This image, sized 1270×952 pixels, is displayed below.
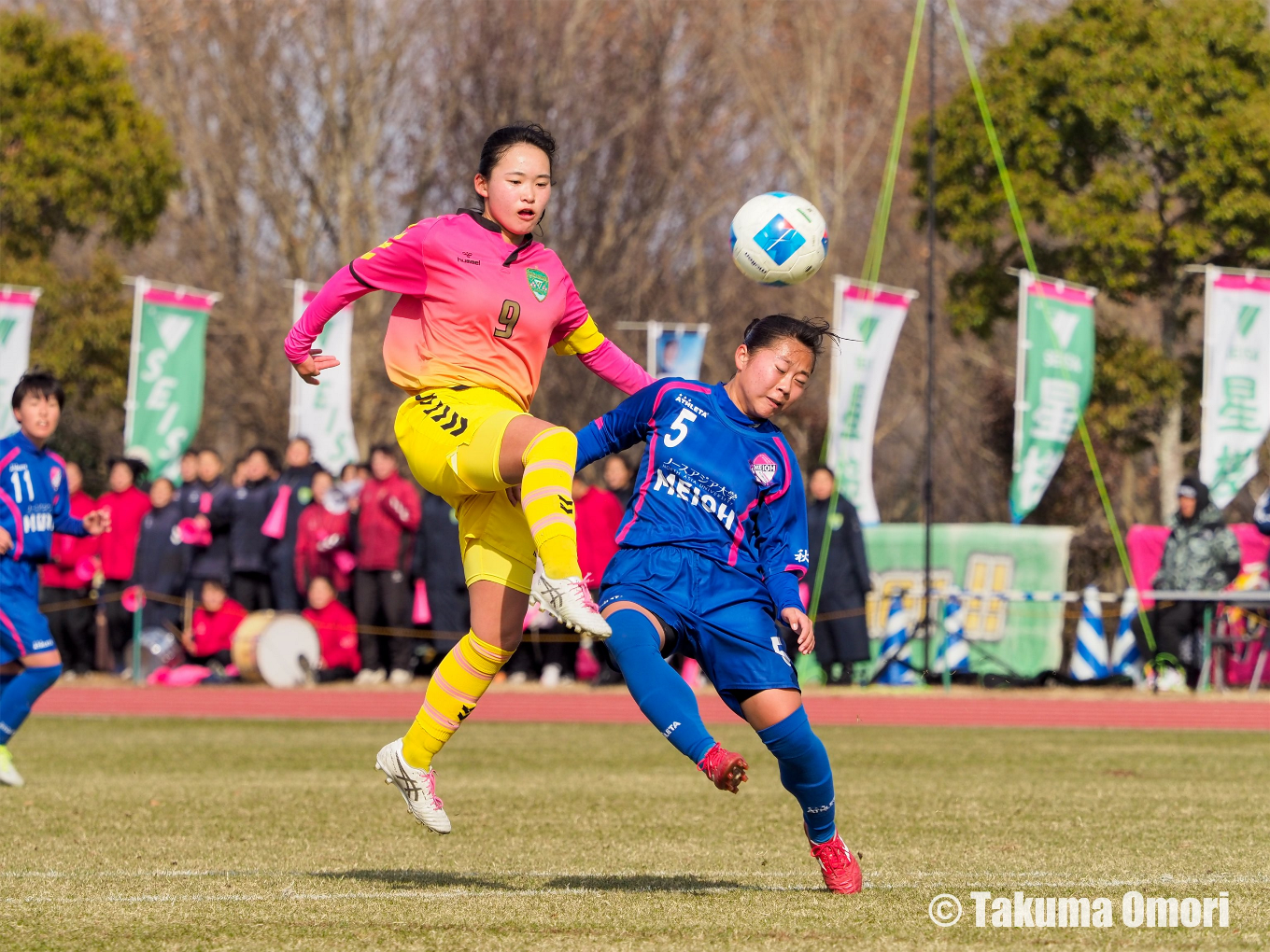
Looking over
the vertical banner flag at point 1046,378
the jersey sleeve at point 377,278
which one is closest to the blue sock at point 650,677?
the jersey sleeve at point 377,278

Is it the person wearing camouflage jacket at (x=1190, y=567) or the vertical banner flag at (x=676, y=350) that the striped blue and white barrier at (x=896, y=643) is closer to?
the person wearing camouflage jacket at (x=1190, y=567)

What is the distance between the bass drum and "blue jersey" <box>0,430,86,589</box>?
303 inches

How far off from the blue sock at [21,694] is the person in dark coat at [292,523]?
8519 millimetres

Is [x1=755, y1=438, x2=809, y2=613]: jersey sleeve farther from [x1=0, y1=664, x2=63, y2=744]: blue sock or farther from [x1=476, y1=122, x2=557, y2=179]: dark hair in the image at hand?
[x1=0, y1=664, x2=63, y2=744]: blue sock

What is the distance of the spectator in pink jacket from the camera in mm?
17391

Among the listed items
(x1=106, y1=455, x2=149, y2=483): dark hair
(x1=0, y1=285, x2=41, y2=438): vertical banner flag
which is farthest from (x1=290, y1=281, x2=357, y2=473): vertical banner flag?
(x1=0, y1=285, x2=41, y2=438): vertical banner flag

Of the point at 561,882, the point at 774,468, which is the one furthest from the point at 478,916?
the point at 774,468

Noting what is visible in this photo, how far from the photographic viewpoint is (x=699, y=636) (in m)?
5.54

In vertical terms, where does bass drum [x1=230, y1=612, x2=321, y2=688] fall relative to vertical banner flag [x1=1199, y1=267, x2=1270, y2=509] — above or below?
below

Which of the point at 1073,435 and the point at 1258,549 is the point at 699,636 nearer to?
the point at 1258,549

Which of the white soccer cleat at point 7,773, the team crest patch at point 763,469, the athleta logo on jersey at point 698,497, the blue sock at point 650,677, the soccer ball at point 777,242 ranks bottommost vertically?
the white soccer cleat at point 7,773

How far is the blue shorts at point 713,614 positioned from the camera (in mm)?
5508

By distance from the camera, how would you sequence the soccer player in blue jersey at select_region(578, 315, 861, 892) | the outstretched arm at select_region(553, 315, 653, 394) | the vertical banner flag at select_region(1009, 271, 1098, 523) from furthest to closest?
1. the vertical banner flag at select_region(1009, 271, 1098, 523)
2. the outstretched arm at select_region(553, 315, 653, 394)
3. the soccer player in blue jersey at select_region(578, 315, 861, 892)

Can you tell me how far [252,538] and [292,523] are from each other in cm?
42
